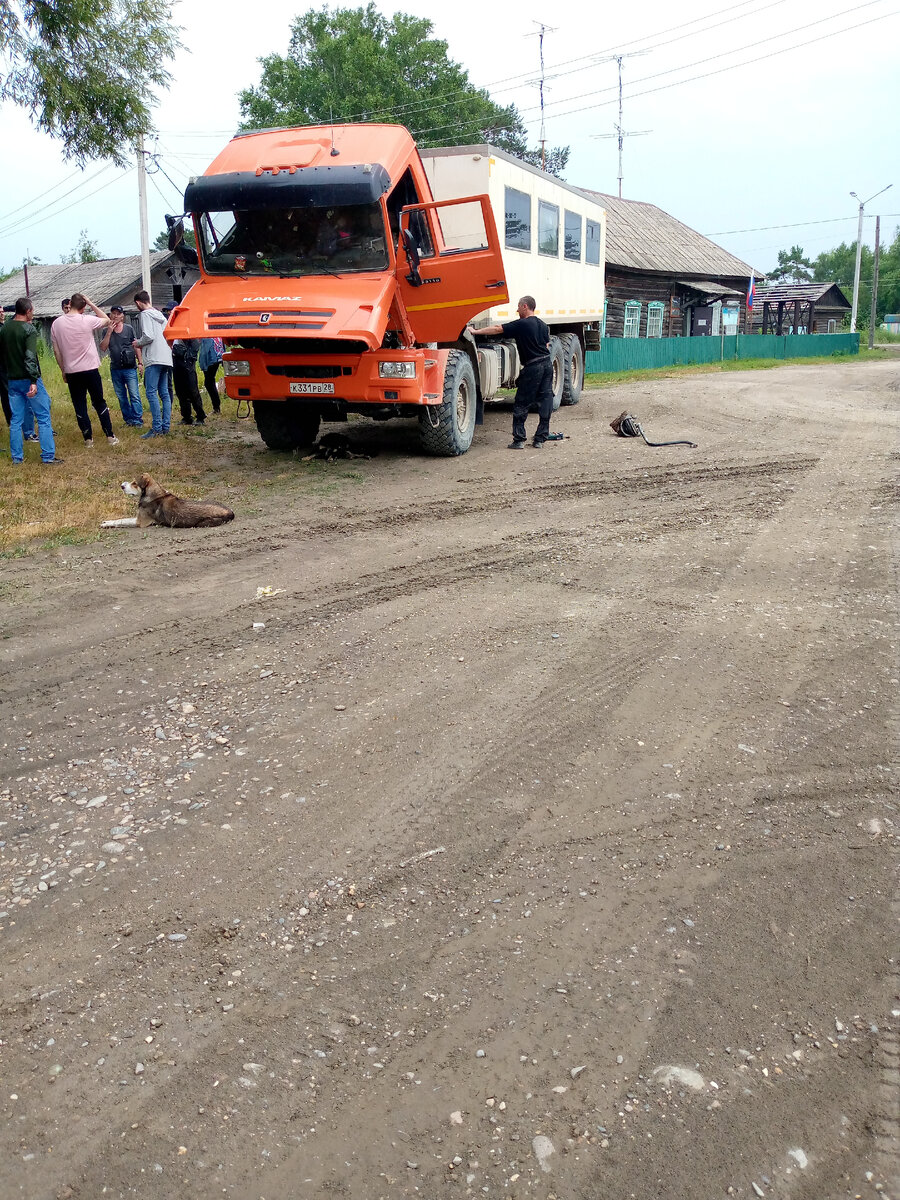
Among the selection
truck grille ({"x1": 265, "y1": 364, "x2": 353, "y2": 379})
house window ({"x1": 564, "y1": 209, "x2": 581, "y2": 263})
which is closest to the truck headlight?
truck grille ({"x1": 265, "y1": 364, "x2": 353, "y2": 379})

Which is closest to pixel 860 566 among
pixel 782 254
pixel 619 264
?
pixel 619 264

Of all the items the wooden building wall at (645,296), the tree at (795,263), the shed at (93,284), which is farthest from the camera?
the tree at (795,263)

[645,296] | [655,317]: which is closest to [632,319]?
[645,296]

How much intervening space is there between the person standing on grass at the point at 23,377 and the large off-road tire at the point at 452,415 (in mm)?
4251

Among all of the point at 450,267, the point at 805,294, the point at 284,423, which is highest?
the point at 805,294

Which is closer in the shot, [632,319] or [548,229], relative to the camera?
[548,229]

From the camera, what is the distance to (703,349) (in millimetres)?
35969

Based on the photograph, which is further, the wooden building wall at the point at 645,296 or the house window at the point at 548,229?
the wooden building wall at the point at 645,296

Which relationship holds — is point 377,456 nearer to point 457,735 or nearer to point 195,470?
point 195,470

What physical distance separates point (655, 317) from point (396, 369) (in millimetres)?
32375

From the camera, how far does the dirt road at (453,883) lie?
246 cm

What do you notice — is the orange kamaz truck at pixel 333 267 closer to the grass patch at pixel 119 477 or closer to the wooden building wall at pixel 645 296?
the grass patch at pixel 119 477

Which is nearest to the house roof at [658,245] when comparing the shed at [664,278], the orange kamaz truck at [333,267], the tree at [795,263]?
the shed at [664,278]

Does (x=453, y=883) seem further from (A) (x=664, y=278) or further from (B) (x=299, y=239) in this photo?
A: (A) (x=664, y=278)
